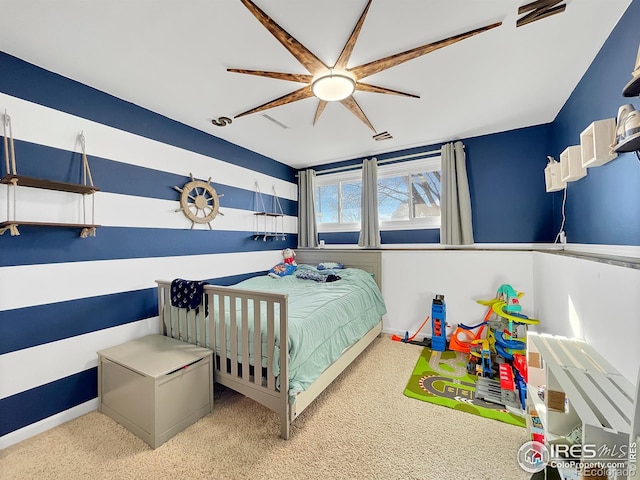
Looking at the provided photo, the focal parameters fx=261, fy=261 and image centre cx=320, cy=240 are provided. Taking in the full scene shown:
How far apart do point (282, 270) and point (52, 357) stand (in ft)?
7.51

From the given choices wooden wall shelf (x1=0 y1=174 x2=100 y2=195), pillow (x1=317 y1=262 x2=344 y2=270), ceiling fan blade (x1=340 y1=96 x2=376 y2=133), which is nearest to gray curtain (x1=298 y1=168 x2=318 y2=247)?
pillow (x1=317 y1=262 x2=344 y2=270)

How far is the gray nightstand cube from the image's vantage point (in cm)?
157

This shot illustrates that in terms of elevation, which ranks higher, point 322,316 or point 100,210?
point 100,210

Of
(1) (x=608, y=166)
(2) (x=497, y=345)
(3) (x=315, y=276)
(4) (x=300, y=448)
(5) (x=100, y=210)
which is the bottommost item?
(4) (x=300, y=448)

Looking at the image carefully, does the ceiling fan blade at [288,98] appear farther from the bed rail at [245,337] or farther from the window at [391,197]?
the window at [391,197]

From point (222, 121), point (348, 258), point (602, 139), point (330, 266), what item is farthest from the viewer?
point (348, 258)

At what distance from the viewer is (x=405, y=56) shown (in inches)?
65.9

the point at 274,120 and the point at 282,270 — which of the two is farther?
the point at 282,270

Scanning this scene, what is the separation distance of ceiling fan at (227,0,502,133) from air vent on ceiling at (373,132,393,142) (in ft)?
2.58

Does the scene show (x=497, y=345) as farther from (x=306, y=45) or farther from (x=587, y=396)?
(x=306, y=45)

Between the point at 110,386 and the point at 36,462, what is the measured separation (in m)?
0.45

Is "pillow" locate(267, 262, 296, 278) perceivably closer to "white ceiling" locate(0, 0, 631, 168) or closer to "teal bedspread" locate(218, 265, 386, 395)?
"teal bedspread" locate(218, 265, 386, 395)

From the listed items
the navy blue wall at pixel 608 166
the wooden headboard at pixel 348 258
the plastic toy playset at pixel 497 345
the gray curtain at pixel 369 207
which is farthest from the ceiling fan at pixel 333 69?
the plastic toy playset at pixel 497 345

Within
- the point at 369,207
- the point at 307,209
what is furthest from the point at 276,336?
the point at 307,209
